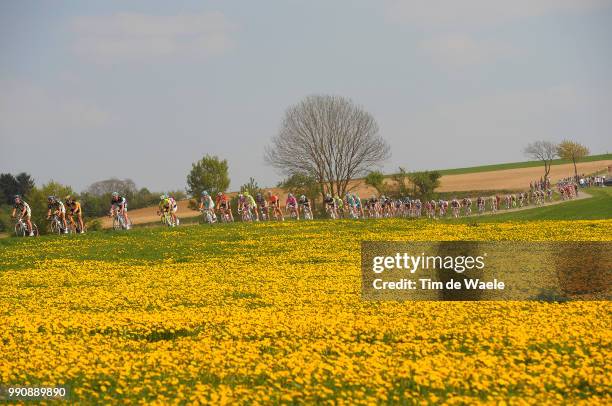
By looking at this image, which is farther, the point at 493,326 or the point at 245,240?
the point at 245,240

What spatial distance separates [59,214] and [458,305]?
110ft

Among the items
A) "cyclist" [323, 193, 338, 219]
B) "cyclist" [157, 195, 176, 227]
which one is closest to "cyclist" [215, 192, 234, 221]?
"cyclist" [157, 195, 176, 227]

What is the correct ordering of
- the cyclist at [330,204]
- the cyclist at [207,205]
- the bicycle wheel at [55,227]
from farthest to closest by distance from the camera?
the cyclist at [330,204]
the cyclist at [207,205]
the bicycle wheel at [55,227]

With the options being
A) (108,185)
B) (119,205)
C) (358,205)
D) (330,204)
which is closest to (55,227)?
(119,205)

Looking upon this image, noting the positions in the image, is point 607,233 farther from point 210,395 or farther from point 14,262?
point 210,395

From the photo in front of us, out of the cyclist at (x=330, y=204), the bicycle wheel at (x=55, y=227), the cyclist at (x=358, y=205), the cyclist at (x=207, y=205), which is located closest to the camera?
the bicycle wheel at (x=55, y=227)

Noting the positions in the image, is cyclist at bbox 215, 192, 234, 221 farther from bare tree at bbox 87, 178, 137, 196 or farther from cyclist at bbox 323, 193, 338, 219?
bare tree at bbox 87, 178, 137, 196

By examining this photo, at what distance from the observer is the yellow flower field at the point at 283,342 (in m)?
12.6

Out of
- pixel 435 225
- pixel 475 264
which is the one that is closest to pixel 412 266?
pixel 475 264

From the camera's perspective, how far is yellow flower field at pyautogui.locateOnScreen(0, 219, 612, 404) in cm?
1264

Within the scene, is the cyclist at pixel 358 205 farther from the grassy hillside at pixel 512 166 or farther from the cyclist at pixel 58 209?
the grassy hillside at pixel 512 166

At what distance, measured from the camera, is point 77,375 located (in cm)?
1391

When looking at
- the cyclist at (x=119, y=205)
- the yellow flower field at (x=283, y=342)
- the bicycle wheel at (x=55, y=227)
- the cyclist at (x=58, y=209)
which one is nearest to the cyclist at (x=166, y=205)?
the cyclist at (x=119, y=205)

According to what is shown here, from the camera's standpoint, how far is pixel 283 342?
1655cm
